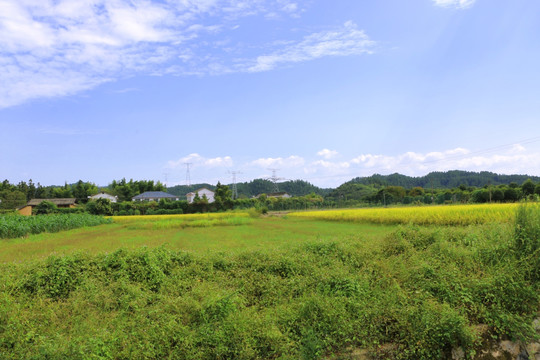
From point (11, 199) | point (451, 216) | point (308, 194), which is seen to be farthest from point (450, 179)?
point (11, 199)

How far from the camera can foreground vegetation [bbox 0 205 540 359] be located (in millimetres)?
3672

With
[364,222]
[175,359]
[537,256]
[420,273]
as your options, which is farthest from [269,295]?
[364,222]

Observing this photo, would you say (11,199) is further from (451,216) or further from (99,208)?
(451,216)

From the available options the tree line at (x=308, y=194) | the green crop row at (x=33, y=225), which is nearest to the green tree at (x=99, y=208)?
the tree line at (x=308, y=194)

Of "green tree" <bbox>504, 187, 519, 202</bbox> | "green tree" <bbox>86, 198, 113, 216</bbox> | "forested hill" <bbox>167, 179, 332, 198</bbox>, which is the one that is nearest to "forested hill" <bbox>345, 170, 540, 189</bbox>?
"forested hill" <bbox>167, 179, 332, 198</bbox>

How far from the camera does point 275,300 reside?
15.6ft

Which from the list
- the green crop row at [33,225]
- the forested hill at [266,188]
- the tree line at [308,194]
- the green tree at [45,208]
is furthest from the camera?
the forested hill at [266,188]

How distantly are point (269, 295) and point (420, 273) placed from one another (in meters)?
2.40

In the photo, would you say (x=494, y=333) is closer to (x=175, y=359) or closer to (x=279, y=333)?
(x=279, y=333)

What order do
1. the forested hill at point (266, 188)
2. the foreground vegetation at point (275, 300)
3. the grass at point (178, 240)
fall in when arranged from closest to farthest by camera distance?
the foreground vegetation at point (275, 300)
the grass at point (178, 240)
the forested hill at point (266, 188)

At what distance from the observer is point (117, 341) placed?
142 inches

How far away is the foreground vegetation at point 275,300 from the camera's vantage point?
3672mm

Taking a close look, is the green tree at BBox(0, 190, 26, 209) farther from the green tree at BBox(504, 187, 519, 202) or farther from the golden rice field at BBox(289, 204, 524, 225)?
the green tree at BBox(504, 187, 519, 202)

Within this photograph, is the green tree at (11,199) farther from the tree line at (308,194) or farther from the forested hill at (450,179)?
the forested hill at (450,179)
